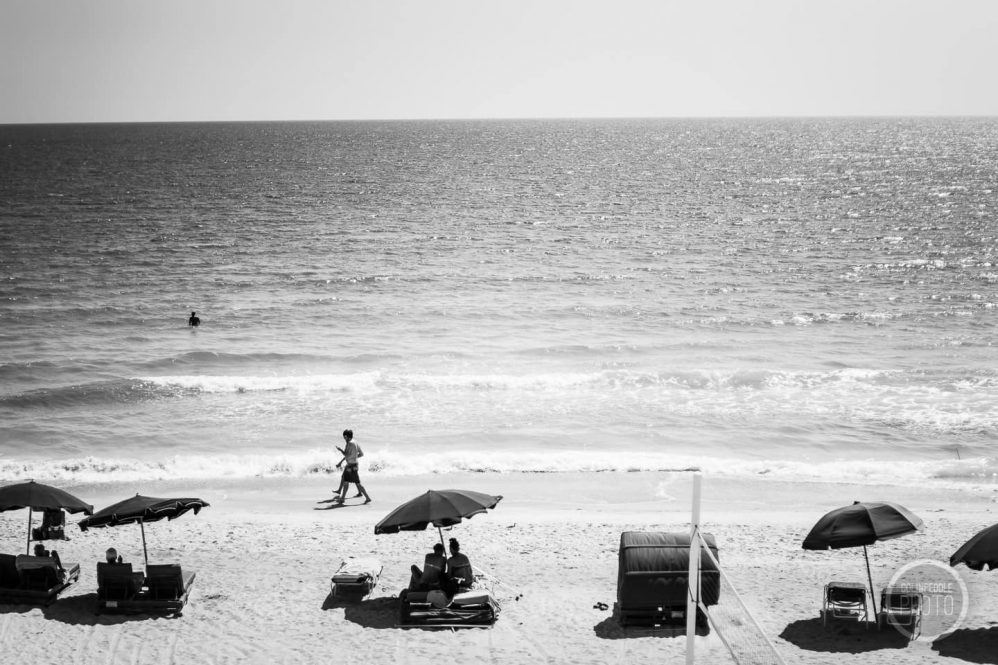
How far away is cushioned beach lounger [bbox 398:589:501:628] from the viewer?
12828 millimetres

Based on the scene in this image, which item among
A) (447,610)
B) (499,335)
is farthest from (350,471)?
(499,335)

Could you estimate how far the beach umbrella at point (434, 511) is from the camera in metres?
13.0

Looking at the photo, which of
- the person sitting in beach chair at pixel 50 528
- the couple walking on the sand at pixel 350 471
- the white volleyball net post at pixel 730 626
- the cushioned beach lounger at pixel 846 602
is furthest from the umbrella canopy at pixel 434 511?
the person sitting in beach chair at pixel 50 528

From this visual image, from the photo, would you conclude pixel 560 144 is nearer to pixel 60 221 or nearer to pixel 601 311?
pixel 60 221

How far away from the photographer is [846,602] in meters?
12.5

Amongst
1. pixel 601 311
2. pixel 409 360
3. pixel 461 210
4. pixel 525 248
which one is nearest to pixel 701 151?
pixel 461 210

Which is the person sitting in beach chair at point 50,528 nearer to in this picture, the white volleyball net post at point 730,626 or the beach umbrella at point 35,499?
the beach umbrella at point 35,499

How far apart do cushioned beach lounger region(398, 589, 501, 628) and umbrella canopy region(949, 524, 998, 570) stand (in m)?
6.31

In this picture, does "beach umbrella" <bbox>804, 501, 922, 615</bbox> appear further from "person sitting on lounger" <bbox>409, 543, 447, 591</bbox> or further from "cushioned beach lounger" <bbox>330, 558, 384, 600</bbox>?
"cushioned beach lounger" <bbox>330, 558, 384, 600</bbox>

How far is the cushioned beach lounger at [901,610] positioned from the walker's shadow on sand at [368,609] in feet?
23.0

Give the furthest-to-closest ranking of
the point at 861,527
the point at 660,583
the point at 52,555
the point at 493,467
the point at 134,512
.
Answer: the point at 493,467, the point at 52,555, the point at 134,512, the point at 660,583, the point at 861,527

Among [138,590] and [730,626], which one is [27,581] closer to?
[138,590]

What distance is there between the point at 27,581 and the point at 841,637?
1216cm

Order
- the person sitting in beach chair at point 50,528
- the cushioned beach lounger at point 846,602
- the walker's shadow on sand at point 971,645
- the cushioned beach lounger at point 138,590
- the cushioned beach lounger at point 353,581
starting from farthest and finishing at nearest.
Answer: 1. the person sitting in beach chair at point 50,528
2. the cushioned beach lounger at point 353,581
3. the cushioned beach lounger at point 138,590
4. the cushioned beach lounger at point 846,602
5. the walker's shadow on sand at point 971,645
